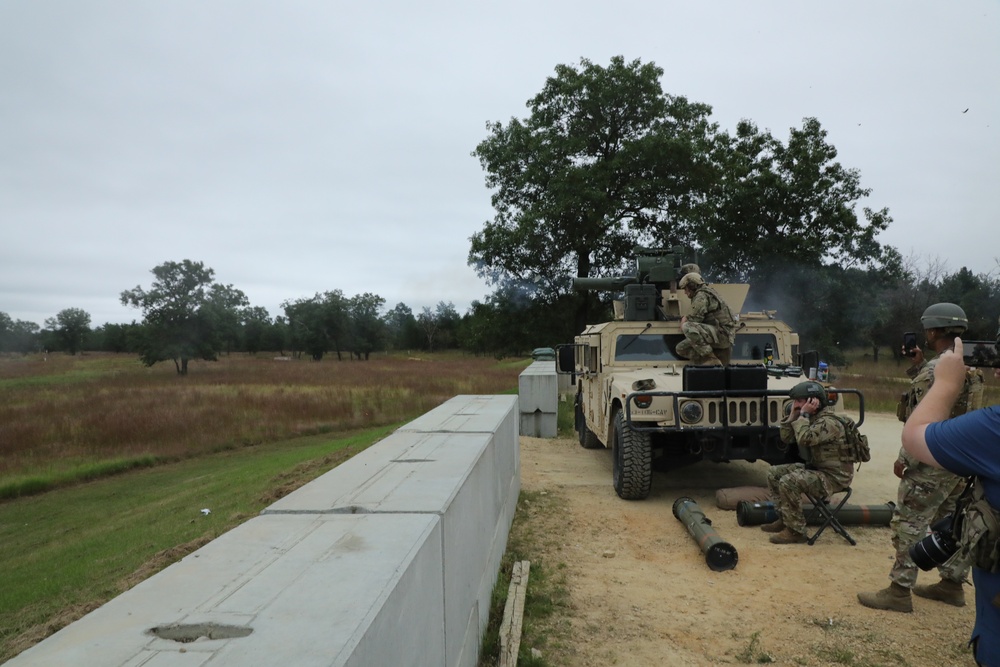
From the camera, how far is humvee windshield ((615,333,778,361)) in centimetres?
783

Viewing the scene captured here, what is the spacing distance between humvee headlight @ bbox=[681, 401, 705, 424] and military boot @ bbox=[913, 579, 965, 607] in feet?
7.49

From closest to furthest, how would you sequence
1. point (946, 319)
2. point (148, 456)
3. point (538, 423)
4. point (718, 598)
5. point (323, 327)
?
point (946, 319)
point (718, 598)
point (538, 423)
point (148, 456)
point (323, 327)

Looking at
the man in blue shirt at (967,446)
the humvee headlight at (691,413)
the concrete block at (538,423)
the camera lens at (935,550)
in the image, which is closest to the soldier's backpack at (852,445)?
the humvee headlight at (691,413)

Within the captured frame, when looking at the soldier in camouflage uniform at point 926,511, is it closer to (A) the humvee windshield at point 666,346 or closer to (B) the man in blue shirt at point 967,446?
(B) the man in blue shirt at point 967,446

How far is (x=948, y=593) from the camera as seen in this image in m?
4.02

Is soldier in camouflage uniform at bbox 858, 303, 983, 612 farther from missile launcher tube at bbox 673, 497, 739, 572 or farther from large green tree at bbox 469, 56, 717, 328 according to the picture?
large green tree at bbox 469, 56, 717, 328

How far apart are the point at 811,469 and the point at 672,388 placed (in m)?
1.50

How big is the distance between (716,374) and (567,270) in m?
12.1

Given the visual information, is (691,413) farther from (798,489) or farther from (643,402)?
(798,489)

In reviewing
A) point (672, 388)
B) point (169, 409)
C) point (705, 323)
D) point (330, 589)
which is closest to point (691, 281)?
point (705, 323)

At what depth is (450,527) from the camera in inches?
107

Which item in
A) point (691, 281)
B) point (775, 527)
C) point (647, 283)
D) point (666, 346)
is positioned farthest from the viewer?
point (647, 283)

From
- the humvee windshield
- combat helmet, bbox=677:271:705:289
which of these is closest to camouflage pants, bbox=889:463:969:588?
combat helmet, bbox=677:271:705:289

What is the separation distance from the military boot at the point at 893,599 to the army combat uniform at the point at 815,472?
1.19 meters
